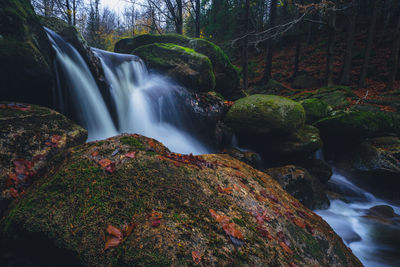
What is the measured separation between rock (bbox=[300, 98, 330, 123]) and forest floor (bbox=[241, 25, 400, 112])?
3293mm

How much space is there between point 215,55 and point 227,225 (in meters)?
8.48

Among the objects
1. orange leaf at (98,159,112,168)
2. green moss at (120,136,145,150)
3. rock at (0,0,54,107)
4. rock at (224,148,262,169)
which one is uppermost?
rock at (0,0,54,107)

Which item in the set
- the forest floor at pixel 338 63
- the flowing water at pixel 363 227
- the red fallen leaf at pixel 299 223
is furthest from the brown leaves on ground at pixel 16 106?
the forest floor at pixel 338 63

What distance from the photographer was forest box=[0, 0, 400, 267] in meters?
1.42

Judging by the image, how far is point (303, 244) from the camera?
2068 mm

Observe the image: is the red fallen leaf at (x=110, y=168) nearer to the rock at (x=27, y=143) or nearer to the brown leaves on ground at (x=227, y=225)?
the rock at (x=27, y=143)

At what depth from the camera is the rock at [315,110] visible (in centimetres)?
830

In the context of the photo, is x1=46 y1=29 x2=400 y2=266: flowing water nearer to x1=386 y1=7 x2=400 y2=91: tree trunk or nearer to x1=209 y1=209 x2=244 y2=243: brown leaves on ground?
x1=209 y1=209 x2=244 y2=243: brown leaves on ground

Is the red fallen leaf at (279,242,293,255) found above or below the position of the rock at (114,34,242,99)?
below

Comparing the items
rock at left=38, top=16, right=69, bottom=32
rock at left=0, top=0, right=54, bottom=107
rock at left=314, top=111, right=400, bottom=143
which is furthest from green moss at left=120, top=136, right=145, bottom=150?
rock at left=314, top=111, right=400, bottom=143

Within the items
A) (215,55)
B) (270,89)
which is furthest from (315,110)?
(270,89)

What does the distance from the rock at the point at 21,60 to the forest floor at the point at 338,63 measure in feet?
42.0

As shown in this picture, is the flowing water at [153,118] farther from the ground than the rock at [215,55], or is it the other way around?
the rock at [215,55]

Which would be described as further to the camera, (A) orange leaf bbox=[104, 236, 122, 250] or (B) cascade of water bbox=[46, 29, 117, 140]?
(B) cascade of water bbox=[46, 29, 117, 140]
